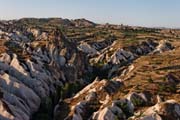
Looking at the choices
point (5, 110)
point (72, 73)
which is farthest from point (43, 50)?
point (5, 110)

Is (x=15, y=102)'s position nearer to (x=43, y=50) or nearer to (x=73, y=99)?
(x=73, y=99)

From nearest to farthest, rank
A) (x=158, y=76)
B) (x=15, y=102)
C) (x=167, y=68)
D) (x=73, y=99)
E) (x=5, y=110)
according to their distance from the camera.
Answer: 1. (x=5, y=110)
2. (x=15, y=102)
3. (x=73, y=99)
4. (x=158, y=76)
5. (x=167, y=68)

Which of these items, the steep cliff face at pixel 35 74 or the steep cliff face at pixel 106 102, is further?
the steep cliff face at pixel 35 74

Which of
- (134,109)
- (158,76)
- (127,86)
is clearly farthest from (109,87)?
(158,76)

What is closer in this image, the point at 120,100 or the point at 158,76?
the point at 120,100

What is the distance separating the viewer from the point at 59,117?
109m

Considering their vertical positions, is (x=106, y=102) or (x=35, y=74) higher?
(x=35, y=74)

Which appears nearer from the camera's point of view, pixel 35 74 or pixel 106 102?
pixel 106 102

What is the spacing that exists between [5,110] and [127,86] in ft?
148

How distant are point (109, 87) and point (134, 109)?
1715 cm

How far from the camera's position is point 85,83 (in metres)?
155

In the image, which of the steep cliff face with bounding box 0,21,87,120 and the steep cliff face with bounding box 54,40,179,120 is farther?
the steep cliff face with bounding box 0,21,87,120

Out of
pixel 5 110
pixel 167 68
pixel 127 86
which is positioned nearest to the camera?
pixel 5 110

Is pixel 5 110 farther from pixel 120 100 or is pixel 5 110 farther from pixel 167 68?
pixel 167 68
